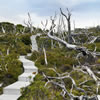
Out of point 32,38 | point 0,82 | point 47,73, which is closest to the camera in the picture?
point 0,82

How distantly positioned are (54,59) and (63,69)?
202cm

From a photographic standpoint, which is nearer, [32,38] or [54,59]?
[54,59]

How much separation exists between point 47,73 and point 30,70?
126cm

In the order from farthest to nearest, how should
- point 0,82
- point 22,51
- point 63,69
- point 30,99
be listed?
point 22,51, point 63,69, point 0,82, point 30,99

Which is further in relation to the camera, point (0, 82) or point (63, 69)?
point (63, 69)

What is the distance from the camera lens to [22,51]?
1617 cm

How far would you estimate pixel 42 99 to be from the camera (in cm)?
568

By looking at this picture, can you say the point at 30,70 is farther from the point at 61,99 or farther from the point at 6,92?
the point at 61,99

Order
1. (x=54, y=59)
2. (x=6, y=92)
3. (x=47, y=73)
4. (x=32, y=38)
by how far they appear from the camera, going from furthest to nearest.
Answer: (x=32, y=38)
(x=54, y=59)
(x=47, y=73)
(x=6, y=92)

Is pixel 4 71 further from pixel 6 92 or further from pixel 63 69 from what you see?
pixel 63 69

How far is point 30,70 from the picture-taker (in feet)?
33.0

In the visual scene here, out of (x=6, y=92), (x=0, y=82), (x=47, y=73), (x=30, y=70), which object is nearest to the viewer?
(x=6, y=92)

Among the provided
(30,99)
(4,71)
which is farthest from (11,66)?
(30,99)

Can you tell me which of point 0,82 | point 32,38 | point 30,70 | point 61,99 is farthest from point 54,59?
point 32,38
